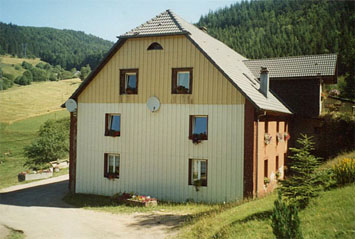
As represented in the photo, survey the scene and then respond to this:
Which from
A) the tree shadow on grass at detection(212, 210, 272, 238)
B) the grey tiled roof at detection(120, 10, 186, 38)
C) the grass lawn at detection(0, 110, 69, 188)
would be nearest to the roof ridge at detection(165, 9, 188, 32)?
Answer: the grey tiled roof at detection(120, 10, 186, 38)

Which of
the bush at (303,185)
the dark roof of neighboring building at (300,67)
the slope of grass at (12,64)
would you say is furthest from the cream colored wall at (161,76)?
the slope of grass at (12,64)

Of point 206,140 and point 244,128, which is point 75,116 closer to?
point 206,140

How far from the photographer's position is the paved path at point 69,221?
11516 mm

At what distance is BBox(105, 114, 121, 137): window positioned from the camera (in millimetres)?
18156

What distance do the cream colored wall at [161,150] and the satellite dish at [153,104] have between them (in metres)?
0.29

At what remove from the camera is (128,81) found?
18.0 meters

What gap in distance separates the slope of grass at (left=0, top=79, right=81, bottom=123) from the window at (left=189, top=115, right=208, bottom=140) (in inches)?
1878

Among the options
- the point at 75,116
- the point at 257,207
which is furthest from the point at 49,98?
the point at 257,207

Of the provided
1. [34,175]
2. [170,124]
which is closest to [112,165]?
[170,124]

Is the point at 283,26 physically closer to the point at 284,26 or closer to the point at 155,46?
the point at 284,26

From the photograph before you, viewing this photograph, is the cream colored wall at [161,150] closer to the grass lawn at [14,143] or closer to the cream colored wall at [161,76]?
the cream colored wall at [161,76]

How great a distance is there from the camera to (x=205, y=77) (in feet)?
52.5

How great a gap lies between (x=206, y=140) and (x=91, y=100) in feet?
24.2

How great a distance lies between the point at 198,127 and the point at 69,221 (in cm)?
752
